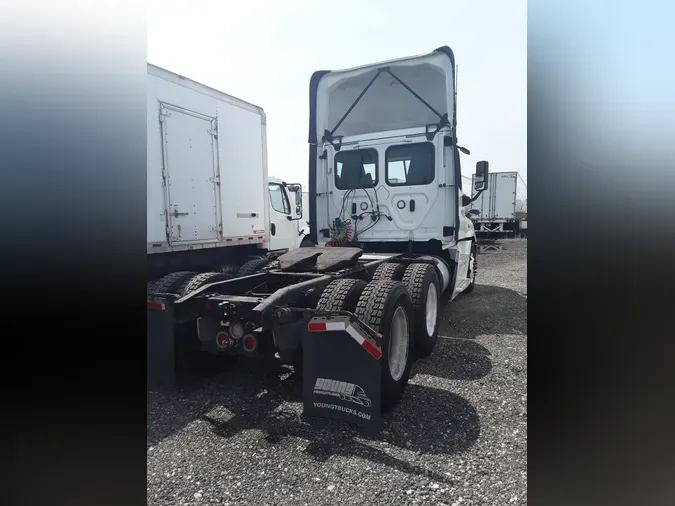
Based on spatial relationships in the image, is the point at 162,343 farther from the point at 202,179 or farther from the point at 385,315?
the point at 202,179

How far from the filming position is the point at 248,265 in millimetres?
5504

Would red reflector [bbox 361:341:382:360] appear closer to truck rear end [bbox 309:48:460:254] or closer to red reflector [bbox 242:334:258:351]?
red reflector [bbox 242:334:258:351]

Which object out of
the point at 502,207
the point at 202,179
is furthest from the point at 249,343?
the point at 502,207

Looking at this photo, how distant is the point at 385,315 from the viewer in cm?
346

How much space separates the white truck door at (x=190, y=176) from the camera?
5887 mm

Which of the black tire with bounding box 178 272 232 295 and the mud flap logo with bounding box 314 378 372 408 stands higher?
the black tire with bounding box 178 272 232 295

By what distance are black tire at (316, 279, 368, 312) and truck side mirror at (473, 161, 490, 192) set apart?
3.29 meters

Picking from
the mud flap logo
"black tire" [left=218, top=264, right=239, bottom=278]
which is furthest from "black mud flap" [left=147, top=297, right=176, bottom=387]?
"black tire" [left=218, top=264, right=239, bottom=278]

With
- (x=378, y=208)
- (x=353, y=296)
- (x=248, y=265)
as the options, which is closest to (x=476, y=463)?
(x=353, y=296)

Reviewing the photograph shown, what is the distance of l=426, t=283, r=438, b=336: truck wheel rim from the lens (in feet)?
16.1

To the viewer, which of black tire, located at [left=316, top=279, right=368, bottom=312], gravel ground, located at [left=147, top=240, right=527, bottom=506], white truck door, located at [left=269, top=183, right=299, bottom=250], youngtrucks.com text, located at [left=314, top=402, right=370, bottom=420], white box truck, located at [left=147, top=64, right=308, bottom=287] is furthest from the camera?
white truck door, located at [left=269, top=183, right=299, bottom=250]
